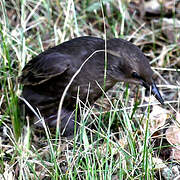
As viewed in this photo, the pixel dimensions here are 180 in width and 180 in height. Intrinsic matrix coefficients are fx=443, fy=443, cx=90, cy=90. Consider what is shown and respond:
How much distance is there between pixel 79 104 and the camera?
139 inches

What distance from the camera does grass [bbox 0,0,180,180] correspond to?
3406 millimetres

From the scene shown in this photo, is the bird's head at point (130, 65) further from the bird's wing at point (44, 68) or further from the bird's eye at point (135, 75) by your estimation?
the bird's wing at point (44, 68)

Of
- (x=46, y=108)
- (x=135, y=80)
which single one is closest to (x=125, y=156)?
(x=135, y=80)

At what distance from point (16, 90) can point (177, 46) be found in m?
1.95

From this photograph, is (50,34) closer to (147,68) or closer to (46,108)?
(46,108)

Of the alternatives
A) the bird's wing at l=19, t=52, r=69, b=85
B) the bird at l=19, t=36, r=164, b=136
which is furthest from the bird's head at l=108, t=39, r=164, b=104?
the bird's wing at l=19, t=52, r=69, b=85

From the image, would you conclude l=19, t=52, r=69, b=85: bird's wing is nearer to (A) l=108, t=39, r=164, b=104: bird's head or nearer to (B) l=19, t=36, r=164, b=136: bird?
(B) l=19, t=36, r=164, b=136: bird

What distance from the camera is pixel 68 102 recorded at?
4078mm

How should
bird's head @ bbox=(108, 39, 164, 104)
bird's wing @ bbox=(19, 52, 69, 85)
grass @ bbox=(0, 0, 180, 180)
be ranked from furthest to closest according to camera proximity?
bird's wing @ bbox=(19, 52, 69, 85), bird's head @ bbox=(108, 39, 164, 104), grass @ bbox=(0, 0, 180, 180)

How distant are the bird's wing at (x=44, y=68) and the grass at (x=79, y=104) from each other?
178 millimetres

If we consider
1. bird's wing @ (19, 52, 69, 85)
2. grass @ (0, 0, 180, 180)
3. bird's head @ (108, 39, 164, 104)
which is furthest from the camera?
bird's wing @ (19, 52, 69, 85)

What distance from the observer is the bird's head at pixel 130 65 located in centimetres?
384

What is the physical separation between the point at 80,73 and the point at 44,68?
→ 338 mm

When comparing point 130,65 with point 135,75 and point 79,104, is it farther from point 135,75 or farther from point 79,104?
point 79,104
